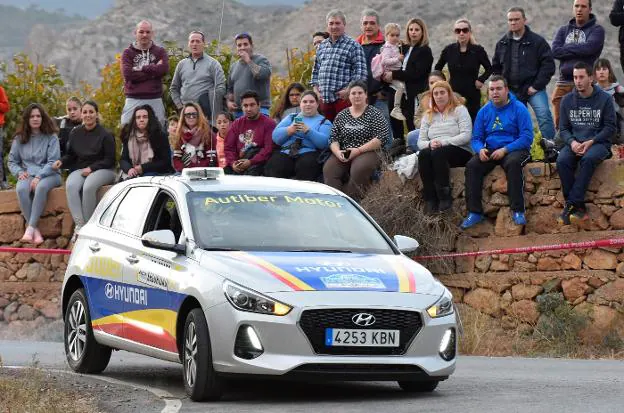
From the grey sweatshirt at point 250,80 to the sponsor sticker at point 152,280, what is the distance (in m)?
9.83

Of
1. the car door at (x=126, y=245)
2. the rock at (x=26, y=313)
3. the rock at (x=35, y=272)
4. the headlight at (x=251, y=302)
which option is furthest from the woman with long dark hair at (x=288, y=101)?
the headlight at (x=251, y=302)

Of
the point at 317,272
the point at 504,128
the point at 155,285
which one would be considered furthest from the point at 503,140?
the point at 317,272

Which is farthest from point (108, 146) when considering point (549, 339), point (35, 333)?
point (549, 339)

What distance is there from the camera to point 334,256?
37.1 feet

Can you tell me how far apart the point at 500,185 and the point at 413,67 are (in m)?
2.33

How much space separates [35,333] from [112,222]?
10.8m

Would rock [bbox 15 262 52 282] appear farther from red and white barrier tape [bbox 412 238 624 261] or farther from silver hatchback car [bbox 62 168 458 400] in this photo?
silver hatchback car [bbox 62 168 458 400]

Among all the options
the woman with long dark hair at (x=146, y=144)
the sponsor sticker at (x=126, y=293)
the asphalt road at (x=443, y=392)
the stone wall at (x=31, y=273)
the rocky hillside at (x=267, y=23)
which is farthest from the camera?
the rocky hillside at (x=267, y=23)

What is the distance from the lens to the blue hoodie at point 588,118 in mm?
17438

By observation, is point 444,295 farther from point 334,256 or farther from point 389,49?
point 389,49

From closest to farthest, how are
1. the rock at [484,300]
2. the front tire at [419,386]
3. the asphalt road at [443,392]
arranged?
the asphalt road at [443,392] < the front tire at [419,386] < the rock at [484,300]

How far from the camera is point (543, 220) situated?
1866 cm

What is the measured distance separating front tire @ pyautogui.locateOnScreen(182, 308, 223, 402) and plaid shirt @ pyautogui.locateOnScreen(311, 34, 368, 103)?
995 centimetres

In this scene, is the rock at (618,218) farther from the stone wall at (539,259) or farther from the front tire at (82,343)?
the front tire at (82,343)
